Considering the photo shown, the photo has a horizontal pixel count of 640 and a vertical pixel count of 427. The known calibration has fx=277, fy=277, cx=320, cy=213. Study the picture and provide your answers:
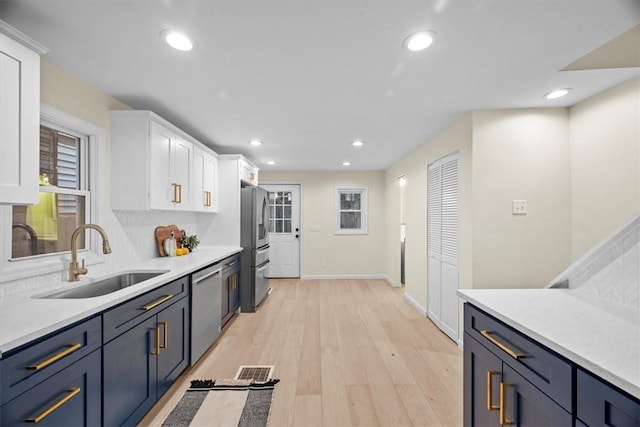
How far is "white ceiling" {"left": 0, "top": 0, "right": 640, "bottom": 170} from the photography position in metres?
1.31

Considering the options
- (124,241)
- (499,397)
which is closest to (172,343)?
(124,241)

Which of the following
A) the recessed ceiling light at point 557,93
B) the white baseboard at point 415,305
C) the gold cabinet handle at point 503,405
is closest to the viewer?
the gold cabinet handle at point 503,405

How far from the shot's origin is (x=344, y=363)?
8.20 feet

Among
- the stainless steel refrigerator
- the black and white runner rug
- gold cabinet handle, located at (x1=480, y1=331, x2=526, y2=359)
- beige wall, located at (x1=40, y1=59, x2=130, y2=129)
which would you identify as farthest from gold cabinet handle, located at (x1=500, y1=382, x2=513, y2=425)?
the stainless steel refrigerator

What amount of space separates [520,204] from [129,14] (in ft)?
10.2

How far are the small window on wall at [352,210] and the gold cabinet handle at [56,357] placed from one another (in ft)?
16.2

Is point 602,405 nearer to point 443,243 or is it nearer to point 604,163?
point 604,163

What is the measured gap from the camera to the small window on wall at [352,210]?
19.6ft

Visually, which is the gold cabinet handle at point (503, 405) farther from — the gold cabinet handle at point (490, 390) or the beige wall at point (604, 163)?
the beige wall at point (604, 163)

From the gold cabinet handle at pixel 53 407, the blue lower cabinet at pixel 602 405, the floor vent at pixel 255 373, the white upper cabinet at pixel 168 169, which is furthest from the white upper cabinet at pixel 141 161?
the blue lower cabinet at pixel 602 405

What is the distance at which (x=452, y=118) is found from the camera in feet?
9.11

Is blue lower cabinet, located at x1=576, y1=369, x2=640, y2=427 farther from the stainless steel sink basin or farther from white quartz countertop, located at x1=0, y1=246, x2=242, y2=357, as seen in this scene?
the stainless steel sink basin

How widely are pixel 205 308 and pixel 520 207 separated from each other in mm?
3051

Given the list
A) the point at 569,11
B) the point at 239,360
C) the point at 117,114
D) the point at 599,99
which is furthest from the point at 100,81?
the point at 599,99
